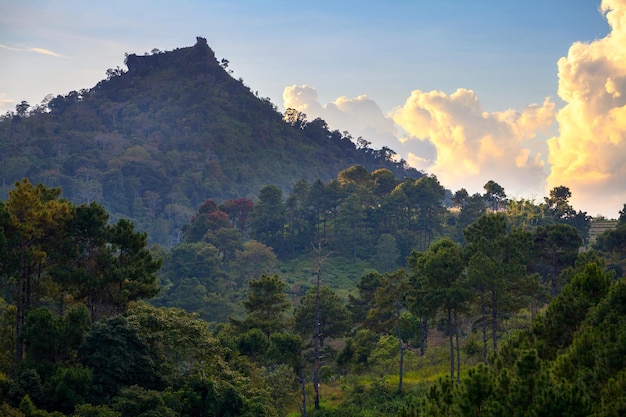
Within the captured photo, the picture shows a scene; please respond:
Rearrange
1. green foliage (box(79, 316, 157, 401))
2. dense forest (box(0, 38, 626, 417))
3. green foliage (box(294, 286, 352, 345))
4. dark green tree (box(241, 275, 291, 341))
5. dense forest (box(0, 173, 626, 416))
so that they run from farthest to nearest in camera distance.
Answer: green foliage (box(294, 286, 352, 345)) < dark green tree (box(241, 275, 291, 341)) < green foliage (box(79, 316, 157, 401)) < dense forest (box(0, 38, 626, 417)) < dense forest (box(0, 173, 626, 416))

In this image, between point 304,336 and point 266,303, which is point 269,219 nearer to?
point 304,336

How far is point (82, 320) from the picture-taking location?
96.6ft

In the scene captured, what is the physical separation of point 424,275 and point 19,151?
386 feet

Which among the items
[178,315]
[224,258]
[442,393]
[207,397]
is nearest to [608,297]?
[442,393]

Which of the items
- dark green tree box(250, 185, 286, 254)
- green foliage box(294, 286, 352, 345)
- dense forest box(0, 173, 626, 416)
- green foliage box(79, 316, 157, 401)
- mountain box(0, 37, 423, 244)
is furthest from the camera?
mountain box(0, 37, 423, 244)

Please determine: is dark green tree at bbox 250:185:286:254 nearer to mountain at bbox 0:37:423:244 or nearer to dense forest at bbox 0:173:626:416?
mountain at bbox 0:37:423:244

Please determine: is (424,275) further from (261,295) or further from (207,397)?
(207,397)

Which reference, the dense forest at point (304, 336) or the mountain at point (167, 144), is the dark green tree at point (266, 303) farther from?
the mountain at point (167, 144)

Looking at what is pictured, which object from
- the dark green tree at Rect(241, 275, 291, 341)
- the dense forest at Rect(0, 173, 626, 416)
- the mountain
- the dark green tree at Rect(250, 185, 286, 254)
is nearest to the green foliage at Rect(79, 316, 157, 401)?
the dense forest at Rect(0, 173, 626, 416)

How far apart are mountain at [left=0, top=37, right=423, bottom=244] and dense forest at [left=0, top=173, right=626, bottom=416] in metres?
76.9

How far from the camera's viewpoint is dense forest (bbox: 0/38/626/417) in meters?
21.8

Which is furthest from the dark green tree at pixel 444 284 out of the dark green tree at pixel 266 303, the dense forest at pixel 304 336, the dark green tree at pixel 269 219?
the dark green tree at pixel 269 219

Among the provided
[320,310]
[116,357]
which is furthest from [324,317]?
[116,357]

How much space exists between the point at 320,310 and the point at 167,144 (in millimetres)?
113760
